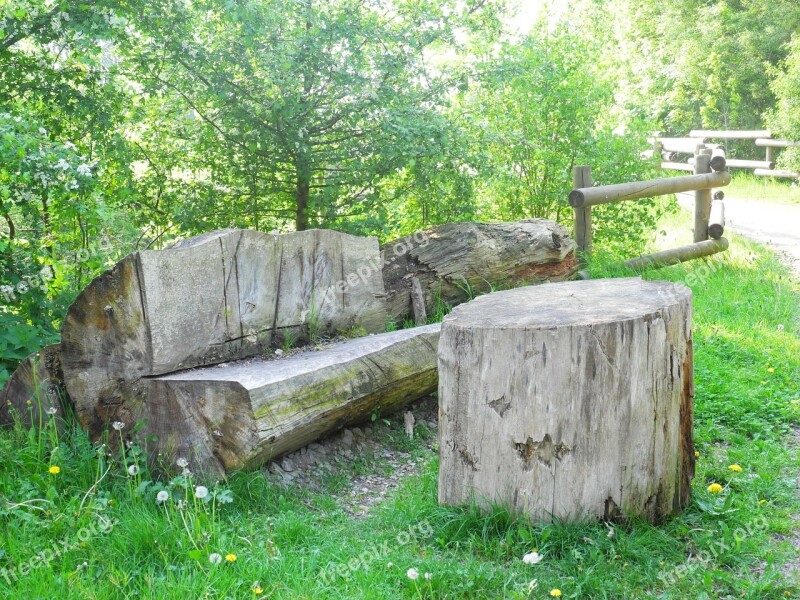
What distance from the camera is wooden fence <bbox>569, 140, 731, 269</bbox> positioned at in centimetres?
803

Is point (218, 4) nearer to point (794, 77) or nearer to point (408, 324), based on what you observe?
point (408, 324)

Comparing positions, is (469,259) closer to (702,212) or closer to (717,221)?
(702,212)

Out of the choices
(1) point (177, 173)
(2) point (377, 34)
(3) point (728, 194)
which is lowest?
(3) point (728, 194)

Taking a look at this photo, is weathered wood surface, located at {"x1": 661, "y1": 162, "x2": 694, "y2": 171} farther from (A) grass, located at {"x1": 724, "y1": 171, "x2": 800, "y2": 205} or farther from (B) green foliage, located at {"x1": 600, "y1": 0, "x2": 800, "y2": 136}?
(B) green foliage, located at {"x1": 600, "y1": 0, "x2": 800, "y2": 136}

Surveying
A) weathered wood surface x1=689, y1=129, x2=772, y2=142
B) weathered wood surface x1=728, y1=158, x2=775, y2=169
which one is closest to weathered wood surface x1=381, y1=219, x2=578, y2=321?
weathered wood surface x1=728, y1=158, x2=775, y2=169

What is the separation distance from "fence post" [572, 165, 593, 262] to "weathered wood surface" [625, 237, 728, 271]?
0.48 meters

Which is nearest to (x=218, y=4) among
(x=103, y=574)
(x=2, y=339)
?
(x=2, y=339)

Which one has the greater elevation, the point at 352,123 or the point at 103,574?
the point at 352,123

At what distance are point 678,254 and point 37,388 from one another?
23.1 ft

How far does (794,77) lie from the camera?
52.1 feet

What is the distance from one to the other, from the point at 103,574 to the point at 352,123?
3.98 meters

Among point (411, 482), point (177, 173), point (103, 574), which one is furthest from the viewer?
point (177, 173)

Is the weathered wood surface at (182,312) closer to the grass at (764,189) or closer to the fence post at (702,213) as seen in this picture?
the fence post at (702,213)

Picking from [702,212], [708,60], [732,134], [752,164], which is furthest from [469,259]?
[708,60]
